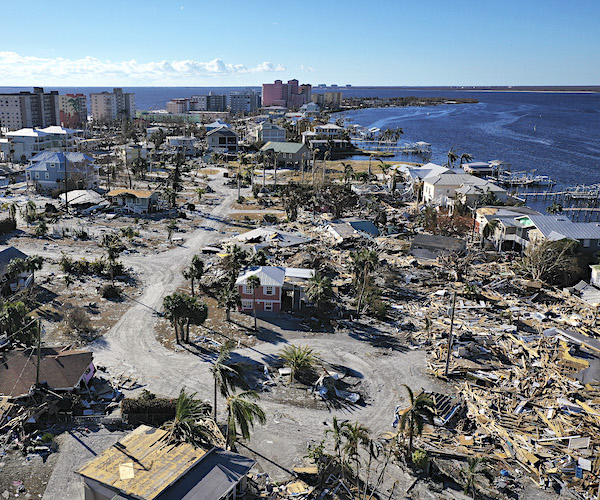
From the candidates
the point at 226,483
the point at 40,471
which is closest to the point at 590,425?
the point at 226,483

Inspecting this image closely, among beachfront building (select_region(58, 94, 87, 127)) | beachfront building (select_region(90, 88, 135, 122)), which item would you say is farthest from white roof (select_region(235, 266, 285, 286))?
beachfront building (select_region(90, 88, 135, 122))

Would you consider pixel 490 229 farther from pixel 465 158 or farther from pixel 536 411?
pixel 465 158

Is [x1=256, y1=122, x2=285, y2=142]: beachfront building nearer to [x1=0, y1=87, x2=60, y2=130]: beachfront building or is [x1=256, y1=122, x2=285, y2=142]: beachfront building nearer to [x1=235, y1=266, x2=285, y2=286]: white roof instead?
[x1=0, y1=87, x2=60, y2=130]: beachfront building

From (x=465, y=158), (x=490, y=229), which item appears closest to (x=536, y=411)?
(x=490, y=229)

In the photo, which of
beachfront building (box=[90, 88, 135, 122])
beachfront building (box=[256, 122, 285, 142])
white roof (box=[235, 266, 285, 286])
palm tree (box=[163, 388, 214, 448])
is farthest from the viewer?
beachfront building (box=[90, 88, 135, 122])

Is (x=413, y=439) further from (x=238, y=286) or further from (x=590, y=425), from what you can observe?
(x=238, y=286)

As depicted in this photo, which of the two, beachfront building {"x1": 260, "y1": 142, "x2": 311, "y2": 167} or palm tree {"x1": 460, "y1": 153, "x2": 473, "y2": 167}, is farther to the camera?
beachfront building {"x1": 260, "y1": 142, "x2": 311, "y2": 167}
